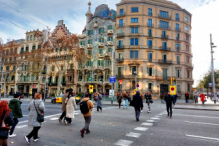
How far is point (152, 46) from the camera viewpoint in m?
39.3

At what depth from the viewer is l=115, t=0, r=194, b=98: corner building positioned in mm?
38244

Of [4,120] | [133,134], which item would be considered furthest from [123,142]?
[4,120]

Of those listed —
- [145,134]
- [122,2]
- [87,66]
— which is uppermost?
[122,2]

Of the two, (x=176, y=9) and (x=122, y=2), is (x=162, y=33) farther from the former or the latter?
(x=122, y=2)

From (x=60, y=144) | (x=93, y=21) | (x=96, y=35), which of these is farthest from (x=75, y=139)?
(x=93, y=21)

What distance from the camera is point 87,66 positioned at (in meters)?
44.4

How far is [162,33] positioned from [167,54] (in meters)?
5.61

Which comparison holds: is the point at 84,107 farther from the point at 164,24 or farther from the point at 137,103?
the point at 164,24

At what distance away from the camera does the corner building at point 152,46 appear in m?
38.2

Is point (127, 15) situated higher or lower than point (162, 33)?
higher

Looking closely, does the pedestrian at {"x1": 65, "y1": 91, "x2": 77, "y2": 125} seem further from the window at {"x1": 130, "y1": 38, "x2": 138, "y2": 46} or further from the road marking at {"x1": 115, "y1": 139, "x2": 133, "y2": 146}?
the window at {"x1": 130, "y1": 38, "x2": 138, "y2": 46}

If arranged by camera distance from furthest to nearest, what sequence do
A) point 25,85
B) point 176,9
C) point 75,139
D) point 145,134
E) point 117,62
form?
point 25,85, point 176,9, point 117,62, point 145,134, point 75,139

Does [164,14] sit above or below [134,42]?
above

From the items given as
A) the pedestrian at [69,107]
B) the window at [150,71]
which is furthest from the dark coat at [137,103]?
the window at [150,71]
